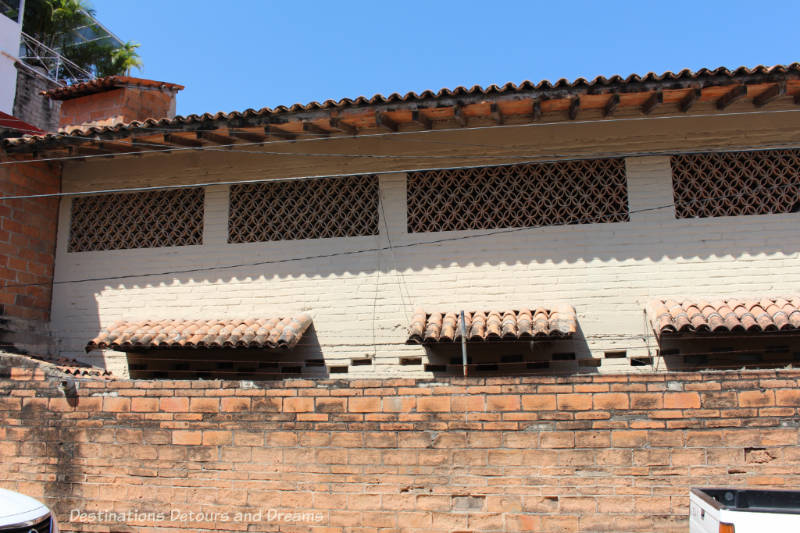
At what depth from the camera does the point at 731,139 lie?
821 cm

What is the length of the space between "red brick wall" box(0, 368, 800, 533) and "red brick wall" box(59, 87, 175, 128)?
6761mm

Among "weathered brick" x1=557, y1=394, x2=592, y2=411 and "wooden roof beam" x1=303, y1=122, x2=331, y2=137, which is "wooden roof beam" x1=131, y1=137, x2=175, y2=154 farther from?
"weathered brick" x1=557, y1=394, x2=592, y2=411

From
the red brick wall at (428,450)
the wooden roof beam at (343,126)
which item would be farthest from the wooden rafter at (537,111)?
the red brick wall at (428,450)

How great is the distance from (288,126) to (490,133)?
2.55m

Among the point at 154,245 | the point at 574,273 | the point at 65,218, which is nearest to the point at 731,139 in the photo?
the point at 574,273

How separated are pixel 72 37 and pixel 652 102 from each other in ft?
71.4

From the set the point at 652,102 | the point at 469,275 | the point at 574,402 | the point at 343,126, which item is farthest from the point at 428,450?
the point at 652,102

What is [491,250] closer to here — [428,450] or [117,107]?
[428,450]

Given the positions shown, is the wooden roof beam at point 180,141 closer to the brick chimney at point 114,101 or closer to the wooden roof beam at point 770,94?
the brick chimney at point 114,101

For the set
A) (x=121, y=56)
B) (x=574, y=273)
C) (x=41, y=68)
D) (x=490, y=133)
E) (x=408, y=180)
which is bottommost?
(x=574, y=273)

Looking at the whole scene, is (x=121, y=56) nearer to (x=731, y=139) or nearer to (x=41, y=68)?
(x=41, y=68)

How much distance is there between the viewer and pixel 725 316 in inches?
285

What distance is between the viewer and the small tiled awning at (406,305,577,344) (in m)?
7.31

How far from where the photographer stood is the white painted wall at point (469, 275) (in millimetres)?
7914
